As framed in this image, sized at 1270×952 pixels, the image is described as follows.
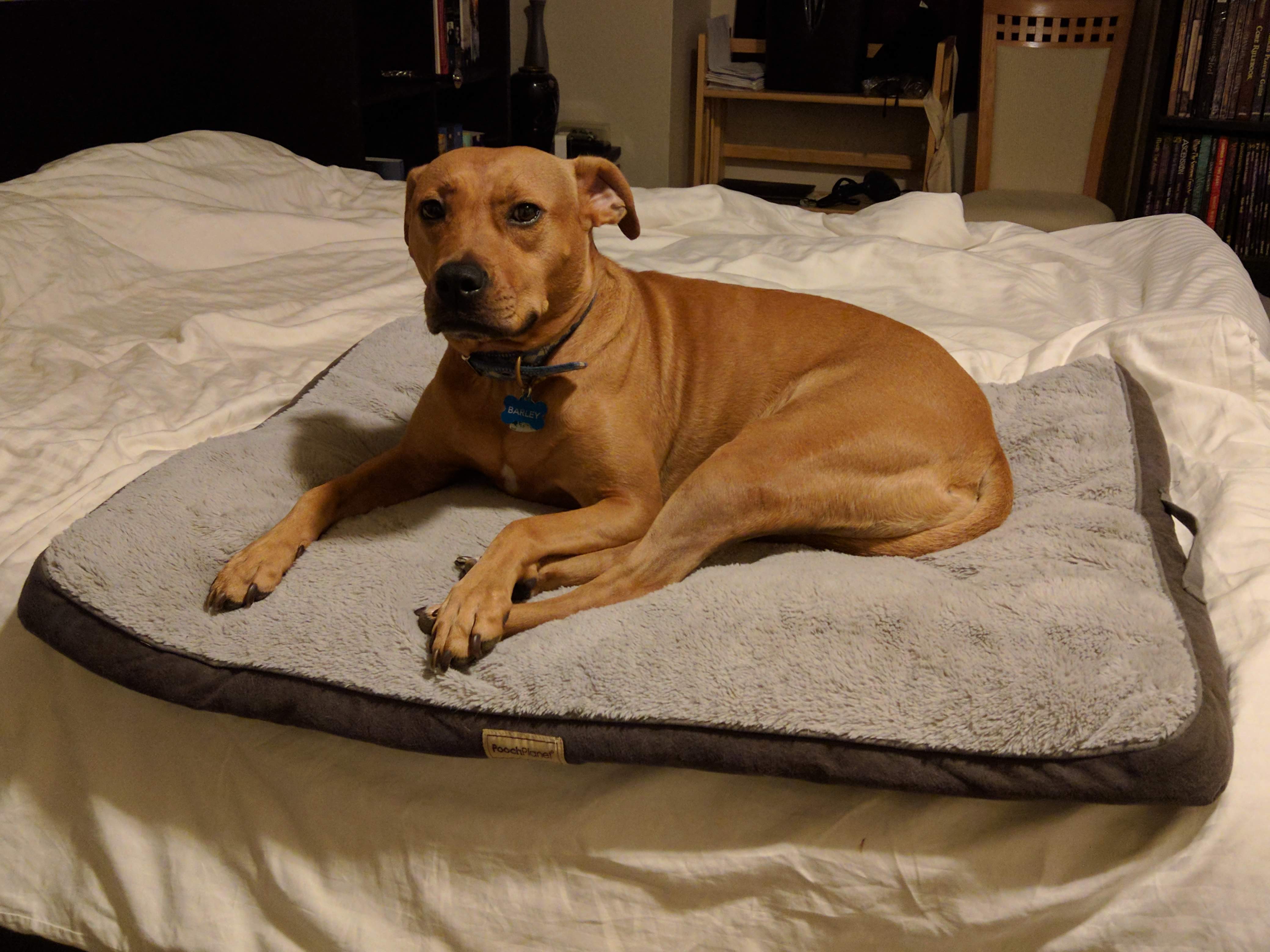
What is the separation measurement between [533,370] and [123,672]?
761 mm

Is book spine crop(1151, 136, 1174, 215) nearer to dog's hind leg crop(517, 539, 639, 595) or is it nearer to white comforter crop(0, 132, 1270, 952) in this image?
white comforter crop(0, 132, 1270, 952)

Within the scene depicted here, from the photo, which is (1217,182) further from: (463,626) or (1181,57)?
(463,626)

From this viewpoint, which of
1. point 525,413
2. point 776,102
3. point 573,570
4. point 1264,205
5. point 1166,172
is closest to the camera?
point 573,570

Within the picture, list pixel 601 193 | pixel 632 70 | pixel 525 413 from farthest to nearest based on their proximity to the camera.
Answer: pixel 632 70
pixel 601 193
pixel 525 413

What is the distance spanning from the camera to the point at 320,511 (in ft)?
5.39

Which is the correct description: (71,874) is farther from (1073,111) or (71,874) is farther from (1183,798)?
(1073,111)

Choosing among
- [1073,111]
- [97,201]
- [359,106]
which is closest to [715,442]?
[97,201]

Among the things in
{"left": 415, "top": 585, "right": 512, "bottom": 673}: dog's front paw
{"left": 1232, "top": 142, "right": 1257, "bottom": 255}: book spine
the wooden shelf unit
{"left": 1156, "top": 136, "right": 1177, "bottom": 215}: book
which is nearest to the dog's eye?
{"left": 415, "top": 585, "right": 512, "bottom": 673}: dog's front paw

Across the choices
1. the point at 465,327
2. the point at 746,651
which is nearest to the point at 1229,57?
the point at 465,327

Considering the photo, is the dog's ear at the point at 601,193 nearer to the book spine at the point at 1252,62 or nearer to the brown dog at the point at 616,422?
the brown dog at the point at 616,422

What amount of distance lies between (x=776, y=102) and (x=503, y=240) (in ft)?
16.4

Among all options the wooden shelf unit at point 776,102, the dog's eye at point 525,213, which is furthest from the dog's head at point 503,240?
the wooden shelf unit at point 776,102

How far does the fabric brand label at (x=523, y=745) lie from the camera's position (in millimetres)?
1193

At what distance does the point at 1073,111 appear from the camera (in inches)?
205
